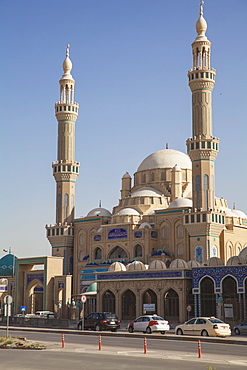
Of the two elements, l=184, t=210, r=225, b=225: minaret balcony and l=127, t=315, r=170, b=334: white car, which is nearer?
l=127, t=315, r=170, b=334: white car

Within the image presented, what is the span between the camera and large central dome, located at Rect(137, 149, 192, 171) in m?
65.9

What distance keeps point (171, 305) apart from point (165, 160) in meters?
25.9

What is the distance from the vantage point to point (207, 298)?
41.1 metres

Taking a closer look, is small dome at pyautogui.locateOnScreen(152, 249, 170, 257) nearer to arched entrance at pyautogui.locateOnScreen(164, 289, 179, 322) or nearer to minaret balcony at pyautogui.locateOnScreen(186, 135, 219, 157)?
minaret balcony at pyautogui.locateOnScreen(186, 135, 219, 157)

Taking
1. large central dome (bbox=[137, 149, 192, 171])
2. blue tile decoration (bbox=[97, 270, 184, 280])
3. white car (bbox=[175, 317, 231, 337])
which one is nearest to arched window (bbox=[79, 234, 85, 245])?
large central dome (bbox=[137, 149, 192, 171])

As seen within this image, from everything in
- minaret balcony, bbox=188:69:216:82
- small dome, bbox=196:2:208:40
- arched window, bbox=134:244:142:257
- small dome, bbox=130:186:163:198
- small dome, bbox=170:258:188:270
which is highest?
small dome, bbox=196:2:208:40

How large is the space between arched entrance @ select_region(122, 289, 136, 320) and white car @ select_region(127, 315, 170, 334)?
1338cm

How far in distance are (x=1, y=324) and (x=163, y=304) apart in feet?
38.0

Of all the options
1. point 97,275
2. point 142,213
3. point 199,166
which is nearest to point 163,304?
point 97,275

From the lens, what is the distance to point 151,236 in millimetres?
56594

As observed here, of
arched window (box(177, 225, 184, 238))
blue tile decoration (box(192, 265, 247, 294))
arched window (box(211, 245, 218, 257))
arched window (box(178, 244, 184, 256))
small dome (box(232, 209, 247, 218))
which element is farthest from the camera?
small dome (box(232, 209, 247, 218))

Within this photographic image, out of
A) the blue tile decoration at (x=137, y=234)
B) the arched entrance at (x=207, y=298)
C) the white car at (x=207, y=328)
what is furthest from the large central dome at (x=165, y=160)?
the white car at (x=207, y=328)

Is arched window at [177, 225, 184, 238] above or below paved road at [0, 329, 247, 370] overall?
above

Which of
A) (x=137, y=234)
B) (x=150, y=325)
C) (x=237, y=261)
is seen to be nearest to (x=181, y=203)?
(x=137, y=234)
